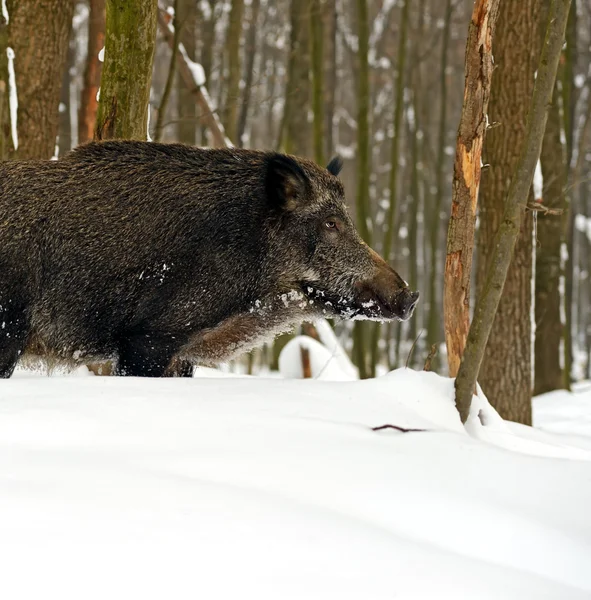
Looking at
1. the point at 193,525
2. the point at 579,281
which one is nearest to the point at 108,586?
the point at 193,525

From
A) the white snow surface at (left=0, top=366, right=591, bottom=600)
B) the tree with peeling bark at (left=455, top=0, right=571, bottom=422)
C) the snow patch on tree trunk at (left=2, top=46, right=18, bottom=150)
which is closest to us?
the white snow surface at (left=0, top=366, right=591, bottom=600)

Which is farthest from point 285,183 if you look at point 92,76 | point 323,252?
point 92,76

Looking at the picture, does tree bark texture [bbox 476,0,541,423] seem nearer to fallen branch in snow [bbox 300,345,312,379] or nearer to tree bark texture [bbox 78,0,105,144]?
fallen branch in snow [bbox 300,345,312,379]

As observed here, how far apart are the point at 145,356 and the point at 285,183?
4.25 feet

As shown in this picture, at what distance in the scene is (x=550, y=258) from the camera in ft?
34.4

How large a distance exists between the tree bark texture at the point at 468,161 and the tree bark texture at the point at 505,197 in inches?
87.7

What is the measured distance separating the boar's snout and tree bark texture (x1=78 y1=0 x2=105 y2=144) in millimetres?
5967

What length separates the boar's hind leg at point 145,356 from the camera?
477 cm

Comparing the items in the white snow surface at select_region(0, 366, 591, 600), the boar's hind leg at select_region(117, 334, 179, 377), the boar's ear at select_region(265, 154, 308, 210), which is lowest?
the white snow surface at select_region(0, 366, 591, 600)

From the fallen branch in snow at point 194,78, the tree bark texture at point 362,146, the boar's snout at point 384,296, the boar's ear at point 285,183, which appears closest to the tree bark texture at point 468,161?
the boar's snout at point 384,296

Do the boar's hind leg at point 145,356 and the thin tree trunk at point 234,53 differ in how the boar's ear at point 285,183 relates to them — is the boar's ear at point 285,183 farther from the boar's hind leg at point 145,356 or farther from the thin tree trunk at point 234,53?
the thin tree trunk at point 234,53

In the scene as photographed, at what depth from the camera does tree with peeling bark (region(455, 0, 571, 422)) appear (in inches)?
175

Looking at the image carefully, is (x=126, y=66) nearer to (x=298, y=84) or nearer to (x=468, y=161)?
(x=468, y=161)

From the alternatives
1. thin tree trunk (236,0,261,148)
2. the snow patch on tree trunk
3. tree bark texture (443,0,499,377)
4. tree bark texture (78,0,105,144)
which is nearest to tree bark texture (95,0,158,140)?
the snow patch on tree trunk
